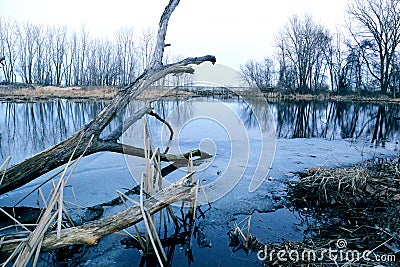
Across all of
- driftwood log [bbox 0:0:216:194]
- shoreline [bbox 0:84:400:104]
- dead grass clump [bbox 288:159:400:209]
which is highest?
shoreline [bbox 0:84:400:104]

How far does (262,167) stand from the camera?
494 cm

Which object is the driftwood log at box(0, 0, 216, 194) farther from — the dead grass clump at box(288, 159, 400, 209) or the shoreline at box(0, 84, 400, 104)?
the shoreline at box(0, 84, 400, 104)

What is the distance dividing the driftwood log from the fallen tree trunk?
39.0 inches

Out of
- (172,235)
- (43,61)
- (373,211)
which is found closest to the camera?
(172,235)

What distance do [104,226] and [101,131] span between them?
178 centimetres

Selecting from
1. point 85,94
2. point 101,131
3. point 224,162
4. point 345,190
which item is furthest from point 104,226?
point 85,94

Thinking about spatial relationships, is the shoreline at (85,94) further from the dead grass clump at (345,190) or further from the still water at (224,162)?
the dead grass clump at (345,190)

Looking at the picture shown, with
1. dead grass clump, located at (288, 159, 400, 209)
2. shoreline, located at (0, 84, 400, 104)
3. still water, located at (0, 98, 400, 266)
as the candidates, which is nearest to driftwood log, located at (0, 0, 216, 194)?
still water, located at (0, 98, 400, 266)

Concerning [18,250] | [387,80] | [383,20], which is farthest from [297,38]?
[18,250]

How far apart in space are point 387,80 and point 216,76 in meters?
31.3

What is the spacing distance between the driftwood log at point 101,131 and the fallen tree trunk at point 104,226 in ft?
3.25

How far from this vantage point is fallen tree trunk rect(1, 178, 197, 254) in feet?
5.81

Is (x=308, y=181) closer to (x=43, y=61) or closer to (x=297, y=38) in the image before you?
(x=297, y=38)

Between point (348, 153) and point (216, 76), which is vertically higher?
point (216, 76)
